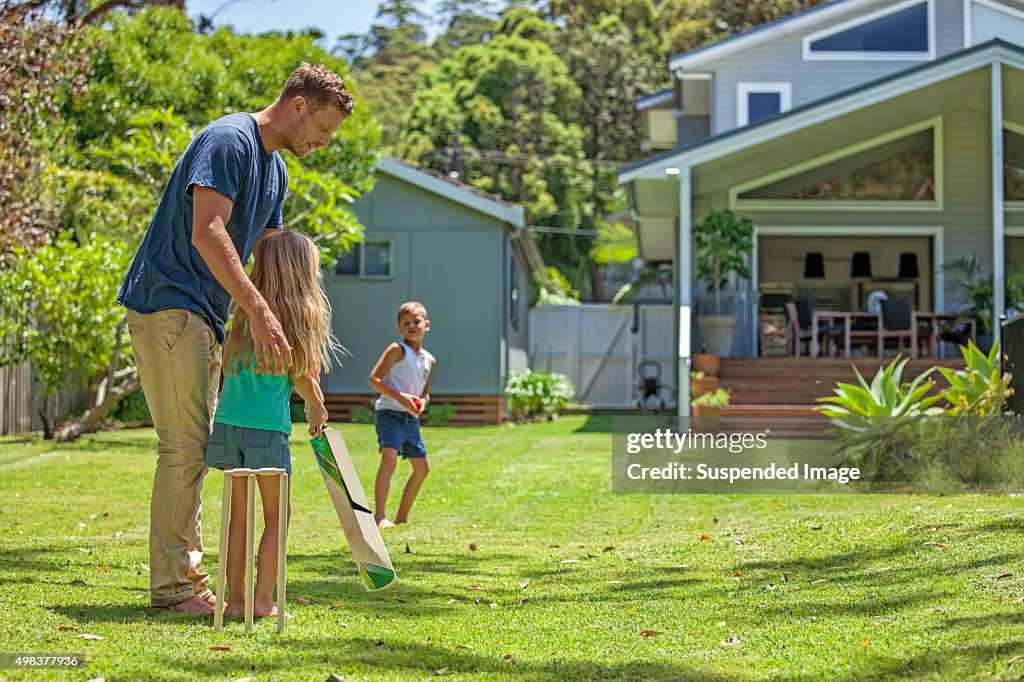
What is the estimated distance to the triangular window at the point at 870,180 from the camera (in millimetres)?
15992

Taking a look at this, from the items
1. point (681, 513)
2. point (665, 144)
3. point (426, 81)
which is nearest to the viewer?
point (681, 513)

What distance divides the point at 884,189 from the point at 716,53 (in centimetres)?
345

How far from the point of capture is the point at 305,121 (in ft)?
13.7

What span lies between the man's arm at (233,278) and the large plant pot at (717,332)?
34.7 ft

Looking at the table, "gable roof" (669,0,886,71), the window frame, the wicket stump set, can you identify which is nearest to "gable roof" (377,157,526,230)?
the window frame

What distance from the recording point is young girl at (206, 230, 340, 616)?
4.02m

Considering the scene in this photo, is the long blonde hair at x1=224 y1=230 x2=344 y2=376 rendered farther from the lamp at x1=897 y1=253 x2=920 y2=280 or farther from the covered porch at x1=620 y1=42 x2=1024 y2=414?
the lamp at x1=897 y1=253 x2=920 y2=280

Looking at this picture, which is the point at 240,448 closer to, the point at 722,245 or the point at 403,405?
the point at 403,405

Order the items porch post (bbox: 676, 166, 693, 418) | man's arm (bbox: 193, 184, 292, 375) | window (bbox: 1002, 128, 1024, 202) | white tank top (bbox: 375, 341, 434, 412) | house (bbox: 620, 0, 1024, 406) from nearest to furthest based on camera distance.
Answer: man's arm (bbox: 193, 184, 292, 375)
white tank top (bbox: 375, 341, 434, 412)
porch post (bbox: 676, 166, 693, 418)
house (bbox: 620, 0, 1024, 406)
window (bbox: 1002, 128, 1024, 202)

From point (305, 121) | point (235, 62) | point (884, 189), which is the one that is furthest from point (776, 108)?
point (305, 121)

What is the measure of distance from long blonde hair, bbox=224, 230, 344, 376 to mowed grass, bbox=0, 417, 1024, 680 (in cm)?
93

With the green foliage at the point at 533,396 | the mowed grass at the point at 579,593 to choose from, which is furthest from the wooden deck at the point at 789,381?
the green foliage at the point at 533,396

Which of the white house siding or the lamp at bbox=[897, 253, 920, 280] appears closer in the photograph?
the lamp at bbox=[897, 253, 920, 280]

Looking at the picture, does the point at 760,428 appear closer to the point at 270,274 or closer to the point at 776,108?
the point at 776,108
